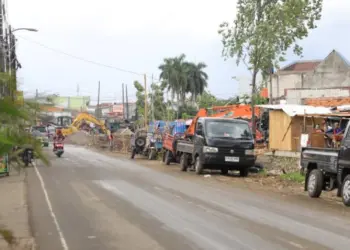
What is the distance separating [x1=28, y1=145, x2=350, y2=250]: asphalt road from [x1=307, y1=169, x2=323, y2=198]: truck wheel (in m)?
1.18

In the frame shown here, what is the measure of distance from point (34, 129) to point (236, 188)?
12794 millimetres

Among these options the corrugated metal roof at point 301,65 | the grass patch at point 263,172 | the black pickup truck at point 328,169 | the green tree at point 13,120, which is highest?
the corrugated metal roof at point 301,65

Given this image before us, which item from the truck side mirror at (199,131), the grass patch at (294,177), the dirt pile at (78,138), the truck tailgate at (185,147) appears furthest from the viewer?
the dirt pile at (78,138)

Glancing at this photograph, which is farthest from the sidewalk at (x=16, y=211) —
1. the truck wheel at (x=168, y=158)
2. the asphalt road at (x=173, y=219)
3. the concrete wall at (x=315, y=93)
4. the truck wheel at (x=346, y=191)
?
the concrete wall at (x=315, y=93)

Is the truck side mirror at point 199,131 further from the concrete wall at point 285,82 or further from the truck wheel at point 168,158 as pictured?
the concrete wall at point 285,82

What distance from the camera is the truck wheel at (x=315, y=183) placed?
13914 mm

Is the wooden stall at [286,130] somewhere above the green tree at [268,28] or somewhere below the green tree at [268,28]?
below

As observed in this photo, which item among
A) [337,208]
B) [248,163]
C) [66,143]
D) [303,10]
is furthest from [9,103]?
[66,143]

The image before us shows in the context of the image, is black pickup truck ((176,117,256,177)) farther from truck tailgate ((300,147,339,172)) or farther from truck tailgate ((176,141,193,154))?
truck tailgate ((300,147,339,172))

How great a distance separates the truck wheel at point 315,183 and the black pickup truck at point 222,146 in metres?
6.15

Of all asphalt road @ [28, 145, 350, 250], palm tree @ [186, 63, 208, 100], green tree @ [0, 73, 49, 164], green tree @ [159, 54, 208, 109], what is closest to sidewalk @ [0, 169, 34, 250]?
asphalt road @ [28, 145, 350, 250]

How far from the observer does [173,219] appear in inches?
406

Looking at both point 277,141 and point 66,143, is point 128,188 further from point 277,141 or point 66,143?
point 66,143

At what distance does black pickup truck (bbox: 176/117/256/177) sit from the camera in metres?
20.6
